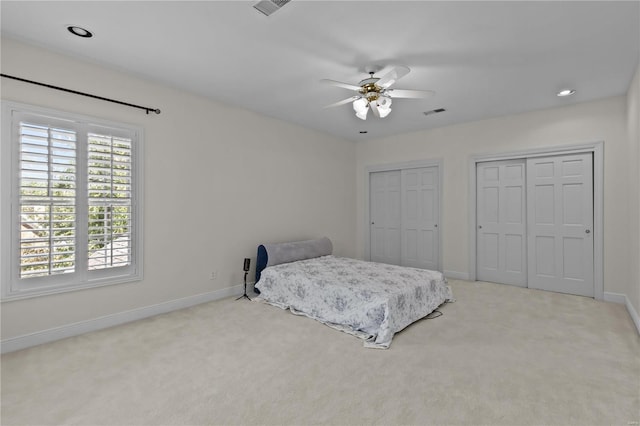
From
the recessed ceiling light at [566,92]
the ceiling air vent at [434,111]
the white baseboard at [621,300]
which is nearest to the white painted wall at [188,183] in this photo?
the ceiling air vent at [434,111]

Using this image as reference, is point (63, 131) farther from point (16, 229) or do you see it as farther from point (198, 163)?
point (198, 163)

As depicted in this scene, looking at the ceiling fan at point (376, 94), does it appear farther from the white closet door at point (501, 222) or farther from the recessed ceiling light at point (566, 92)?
the white closet door at point (501, 222)

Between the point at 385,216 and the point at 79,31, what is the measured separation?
5.04 m

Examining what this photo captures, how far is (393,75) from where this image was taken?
2832mm

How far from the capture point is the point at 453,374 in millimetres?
2289

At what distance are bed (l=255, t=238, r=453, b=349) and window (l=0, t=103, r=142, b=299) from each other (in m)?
1.56

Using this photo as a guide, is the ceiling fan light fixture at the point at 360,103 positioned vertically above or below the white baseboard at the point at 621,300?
above

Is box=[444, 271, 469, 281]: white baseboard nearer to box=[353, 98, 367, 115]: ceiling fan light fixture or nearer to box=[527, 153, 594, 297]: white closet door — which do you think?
box=[527, 153, 594, 297]: white closet door

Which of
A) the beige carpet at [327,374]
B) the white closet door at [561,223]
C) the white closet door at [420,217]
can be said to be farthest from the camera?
the white closet door at [420,217]

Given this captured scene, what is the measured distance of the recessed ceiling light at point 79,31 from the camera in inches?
99.3

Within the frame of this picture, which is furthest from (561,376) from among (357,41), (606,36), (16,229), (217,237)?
(16,229)

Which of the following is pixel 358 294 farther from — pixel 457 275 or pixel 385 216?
pixel 385 216

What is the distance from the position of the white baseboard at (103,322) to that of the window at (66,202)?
13.9 inches

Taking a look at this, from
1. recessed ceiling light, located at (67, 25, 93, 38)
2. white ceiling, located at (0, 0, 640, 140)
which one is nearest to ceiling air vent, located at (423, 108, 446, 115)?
white ceiling, located at (0, 0, 640, 140)
